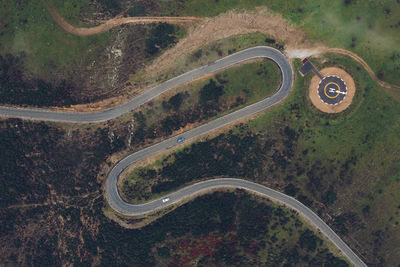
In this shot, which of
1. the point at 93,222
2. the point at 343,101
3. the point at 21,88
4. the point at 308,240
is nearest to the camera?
the point at 308,240

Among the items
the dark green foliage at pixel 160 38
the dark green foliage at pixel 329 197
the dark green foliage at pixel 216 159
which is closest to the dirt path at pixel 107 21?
the dark green foliage at pixel 160 38

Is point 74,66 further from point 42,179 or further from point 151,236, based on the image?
point 151,236

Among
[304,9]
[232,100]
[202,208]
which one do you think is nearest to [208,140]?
[232,100]

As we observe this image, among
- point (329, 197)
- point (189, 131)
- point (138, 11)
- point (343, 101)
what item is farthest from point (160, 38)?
point (329, 197)

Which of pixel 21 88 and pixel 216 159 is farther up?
pixel 21 88

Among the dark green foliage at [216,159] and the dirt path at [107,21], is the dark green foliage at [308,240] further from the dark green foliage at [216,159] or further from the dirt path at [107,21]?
the dirt path at [107,21]

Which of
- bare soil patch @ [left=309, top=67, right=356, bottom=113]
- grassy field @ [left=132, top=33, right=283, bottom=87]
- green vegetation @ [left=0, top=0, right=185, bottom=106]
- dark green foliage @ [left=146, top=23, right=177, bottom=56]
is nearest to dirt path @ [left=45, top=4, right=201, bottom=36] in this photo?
green vegetation @ [left=0, top=0, right=185, bottom=106]

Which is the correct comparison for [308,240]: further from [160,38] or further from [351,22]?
[160,38]
